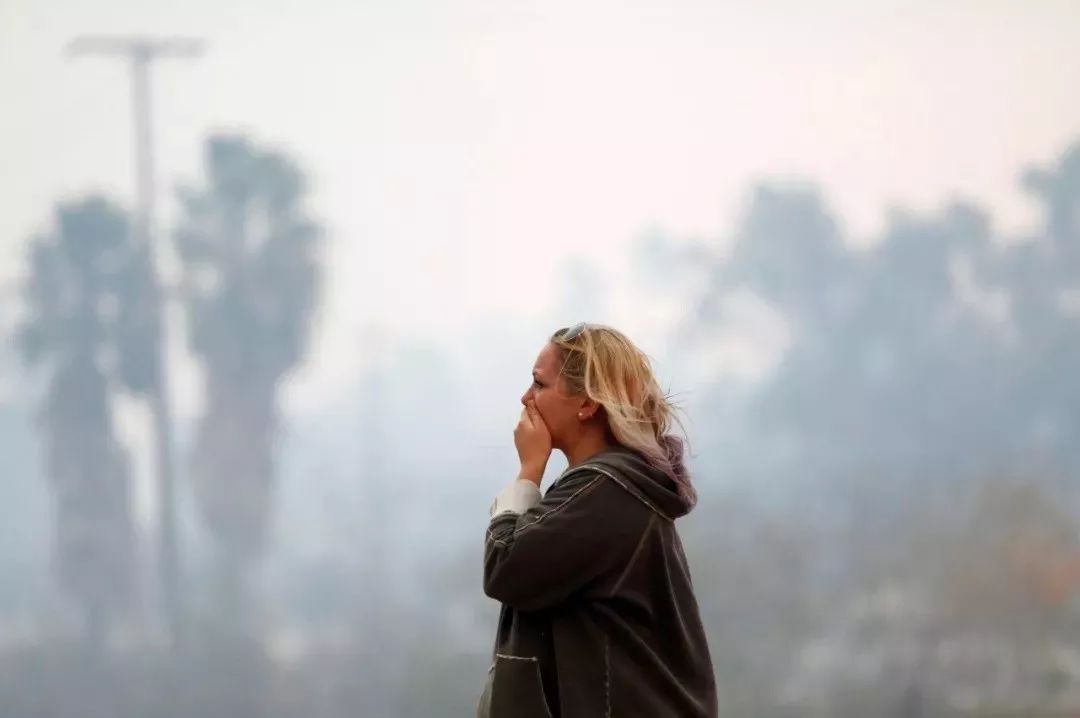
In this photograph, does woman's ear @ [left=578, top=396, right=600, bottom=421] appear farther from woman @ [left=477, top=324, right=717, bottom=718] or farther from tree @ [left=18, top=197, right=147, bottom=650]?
tree @ [left=18, top=197, right=147, bottom=650]

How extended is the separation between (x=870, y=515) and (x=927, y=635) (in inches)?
17.5

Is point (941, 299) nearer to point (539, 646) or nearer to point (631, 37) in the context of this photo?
point (631, 37)

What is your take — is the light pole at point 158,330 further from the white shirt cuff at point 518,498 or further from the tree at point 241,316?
the white shirt cuff at point 518,498

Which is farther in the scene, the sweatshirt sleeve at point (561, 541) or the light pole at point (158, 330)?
the light pole at point (158, 330)

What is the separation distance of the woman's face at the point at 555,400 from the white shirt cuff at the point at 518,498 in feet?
0.32

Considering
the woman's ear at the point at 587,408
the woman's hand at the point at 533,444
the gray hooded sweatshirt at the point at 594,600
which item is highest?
the woman's ear at the point at 587,408

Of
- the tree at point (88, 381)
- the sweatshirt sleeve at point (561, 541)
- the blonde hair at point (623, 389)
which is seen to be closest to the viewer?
the sweatshirt sleeve at point (561, 541)

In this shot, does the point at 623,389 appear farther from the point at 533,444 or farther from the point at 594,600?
the point at 594,600

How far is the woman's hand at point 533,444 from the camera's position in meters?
2.11

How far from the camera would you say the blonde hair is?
2.09m

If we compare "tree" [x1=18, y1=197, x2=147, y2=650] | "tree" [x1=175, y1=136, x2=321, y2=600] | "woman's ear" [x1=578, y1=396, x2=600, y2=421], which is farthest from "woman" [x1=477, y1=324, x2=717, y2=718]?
"tree" [x1=18, y1=197, x2=147, y2=650]

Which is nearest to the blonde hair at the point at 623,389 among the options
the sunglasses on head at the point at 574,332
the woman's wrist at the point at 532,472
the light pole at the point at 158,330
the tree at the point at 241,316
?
the sunglasses on head at the point at 574,332

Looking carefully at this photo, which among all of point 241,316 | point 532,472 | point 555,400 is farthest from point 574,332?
point 241,316

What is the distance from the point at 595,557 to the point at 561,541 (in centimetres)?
6
